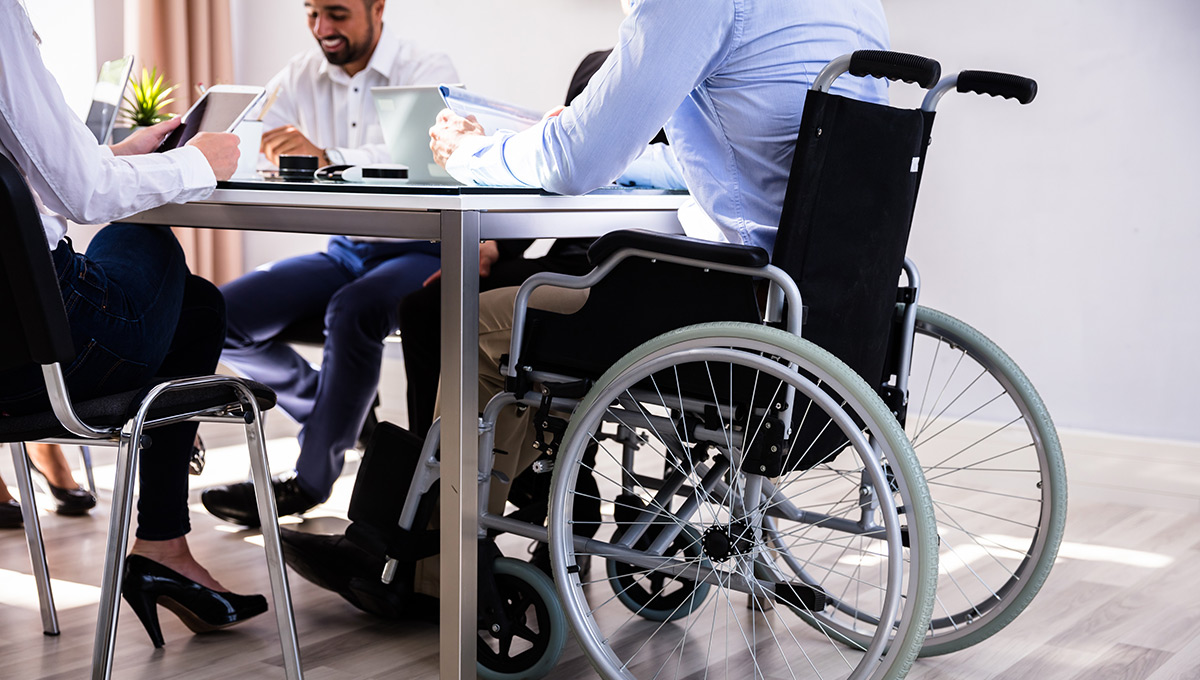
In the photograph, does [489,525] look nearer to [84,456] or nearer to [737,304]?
[737,304]

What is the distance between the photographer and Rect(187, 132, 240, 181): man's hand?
1453 millimetres

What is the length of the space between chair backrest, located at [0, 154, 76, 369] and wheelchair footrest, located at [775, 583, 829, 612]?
2.60 ft

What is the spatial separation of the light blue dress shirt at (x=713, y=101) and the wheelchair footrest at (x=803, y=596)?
40 centimetres

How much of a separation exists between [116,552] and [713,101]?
2.77 ft

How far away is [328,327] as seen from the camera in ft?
7.64

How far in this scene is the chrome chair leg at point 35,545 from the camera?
5.57 feet

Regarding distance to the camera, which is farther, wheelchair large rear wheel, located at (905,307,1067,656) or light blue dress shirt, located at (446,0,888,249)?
wheelchair large rear wheel, located at (905,307,1067,656)

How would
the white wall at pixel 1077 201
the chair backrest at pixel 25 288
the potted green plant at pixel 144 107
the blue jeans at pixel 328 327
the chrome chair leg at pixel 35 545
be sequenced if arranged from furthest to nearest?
1. the white wall at pixel 1077 201
2. the blue jeans at pixel 328 327
3. the potted green plant at pixel 144 107
4. the chrome chair leg at pixel 35 545
5. the chair backrest at pixel 25 288

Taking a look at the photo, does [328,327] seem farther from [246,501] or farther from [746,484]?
[746,484]

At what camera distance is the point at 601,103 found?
1.30 meters

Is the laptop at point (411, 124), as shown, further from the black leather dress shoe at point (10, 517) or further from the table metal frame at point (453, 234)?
the black leather dress shoe at point (10, 517)

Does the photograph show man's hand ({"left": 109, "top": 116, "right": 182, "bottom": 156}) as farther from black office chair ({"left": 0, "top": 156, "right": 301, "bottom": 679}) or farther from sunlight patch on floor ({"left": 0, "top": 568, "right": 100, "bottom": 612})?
sunlight patch on floor ({"left": 0, "top": 568, "right": 100, "bottom": 612})

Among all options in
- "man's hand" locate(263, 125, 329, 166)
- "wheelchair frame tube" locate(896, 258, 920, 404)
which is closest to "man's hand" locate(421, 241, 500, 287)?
"man's hand" locate(263, 125, 329, 166)

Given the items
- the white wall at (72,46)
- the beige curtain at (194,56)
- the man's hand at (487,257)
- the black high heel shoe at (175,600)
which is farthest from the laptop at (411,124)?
the white wall at (72,46)
